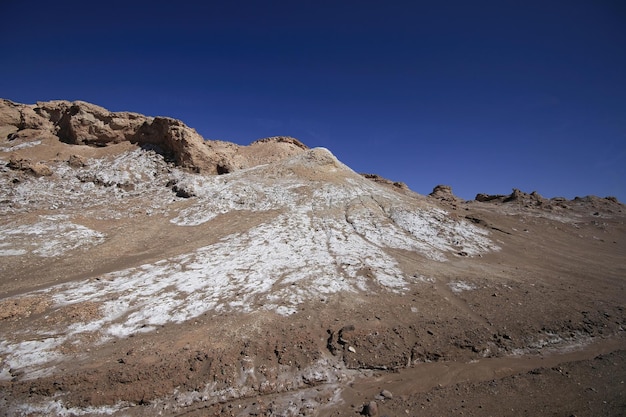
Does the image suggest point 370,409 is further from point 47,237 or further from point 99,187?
point 99,187

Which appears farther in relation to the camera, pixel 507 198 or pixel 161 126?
pixel 507 198

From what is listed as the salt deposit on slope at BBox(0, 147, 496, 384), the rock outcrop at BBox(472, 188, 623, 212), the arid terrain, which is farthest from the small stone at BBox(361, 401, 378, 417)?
the rock outcrop at BBox(472, 188, 623, 212)

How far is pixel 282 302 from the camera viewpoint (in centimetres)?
1066

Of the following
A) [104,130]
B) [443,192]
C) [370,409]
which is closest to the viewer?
[370,409]

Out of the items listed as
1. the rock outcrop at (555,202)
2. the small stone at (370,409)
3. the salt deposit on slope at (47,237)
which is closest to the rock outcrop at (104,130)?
the salt deposit on slope at (47,237)

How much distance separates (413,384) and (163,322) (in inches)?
287

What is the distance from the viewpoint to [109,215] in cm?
1881

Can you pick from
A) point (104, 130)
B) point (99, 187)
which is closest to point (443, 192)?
point (99, 187)

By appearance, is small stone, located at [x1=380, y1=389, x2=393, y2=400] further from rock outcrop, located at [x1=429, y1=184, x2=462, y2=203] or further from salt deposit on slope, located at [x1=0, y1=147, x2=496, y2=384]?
rock outcrop, located at [x1=429, y1=184, x2=462, y2=203]

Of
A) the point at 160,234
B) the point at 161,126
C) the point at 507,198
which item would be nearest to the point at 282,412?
the point at 160,234

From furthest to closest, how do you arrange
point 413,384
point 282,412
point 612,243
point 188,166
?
point 188,166, point 612,243, point 413,384, point 282,412

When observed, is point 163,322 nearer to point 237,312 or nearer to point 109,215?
point 237,312

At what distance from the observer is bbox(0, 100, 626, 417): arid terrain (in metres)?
6.96

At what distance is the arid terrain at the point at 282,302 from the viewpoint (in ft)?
A: 22.8
